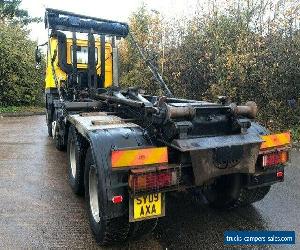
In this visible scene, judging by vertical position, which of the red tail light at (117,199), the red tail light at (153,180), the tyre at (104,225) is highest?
the red tail light at (153,180)

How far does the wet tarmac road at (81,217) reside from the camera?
12.4 ft

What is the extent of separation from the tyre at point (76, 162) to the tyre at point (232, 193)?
170 cm

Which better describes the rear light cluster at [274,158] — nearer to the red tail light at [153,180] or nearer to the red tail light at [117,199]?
the red tail light at [153,180]

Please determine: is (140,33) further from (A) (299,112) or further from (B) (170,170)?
(B) (170,170)

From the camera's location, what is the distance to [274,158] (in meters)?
4.00

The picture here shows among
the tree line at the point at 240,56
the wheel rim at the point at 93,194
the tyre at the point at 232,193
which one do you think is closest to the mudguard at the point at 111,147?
the wheel rim at the point at 93,194

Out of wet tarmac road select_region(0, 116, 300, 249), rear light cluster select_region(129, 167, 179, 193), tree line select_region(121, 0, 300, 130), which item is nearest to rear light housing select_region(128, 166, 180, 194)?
Answer: rear light cluster select_region(129, 167, 179, 193)

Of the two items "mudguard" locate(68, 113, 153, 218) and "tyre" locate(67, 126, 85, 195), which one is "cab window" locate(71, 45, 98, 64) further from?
"mudguard" locate(68, 113, 153, 218)

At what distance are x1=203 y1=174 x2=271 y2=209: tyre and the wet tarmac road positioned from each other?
13cm

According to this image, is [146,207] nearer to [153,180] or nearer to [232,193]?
[153,180]

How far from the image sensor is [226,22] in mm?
11133

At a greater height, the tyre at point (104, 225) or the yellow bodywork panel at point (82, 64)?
the yellow bodywork panel at point (82, 64)

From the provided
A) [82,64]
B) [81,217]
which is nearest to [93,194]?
[81,217]

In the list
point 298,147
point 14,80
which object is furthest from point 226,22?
point 14,80
